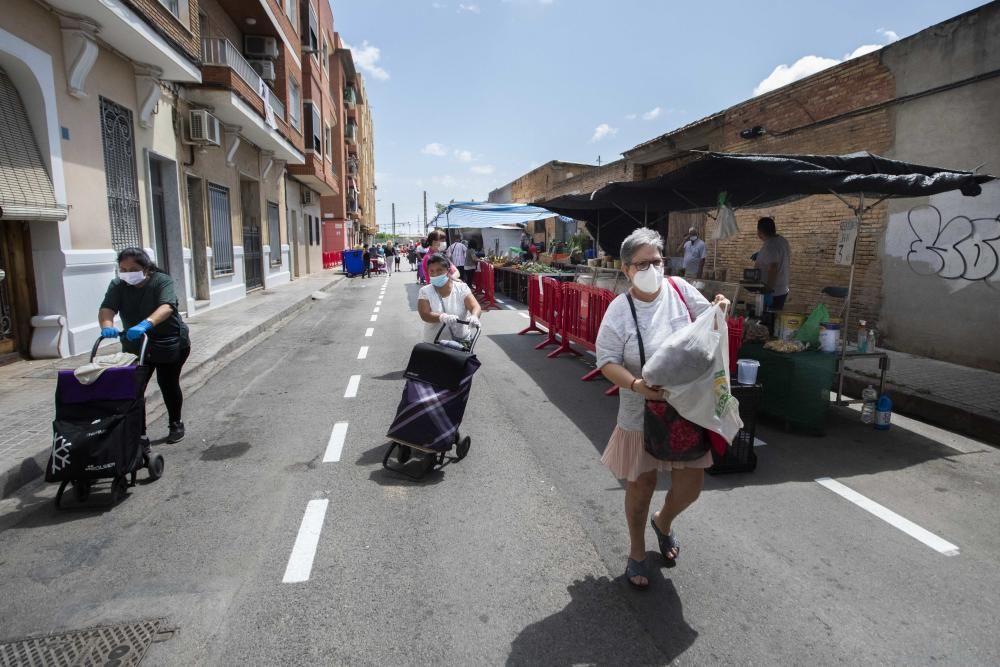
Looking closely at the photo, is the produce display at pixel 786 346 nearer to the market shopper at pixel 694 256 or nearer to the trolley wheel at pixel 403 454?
the trolley wheel at pixel 403 454

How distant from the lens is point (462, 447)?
4.86m

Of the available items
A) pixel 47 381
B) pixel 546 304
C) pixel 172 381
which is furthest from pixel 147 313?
pixel 546 304

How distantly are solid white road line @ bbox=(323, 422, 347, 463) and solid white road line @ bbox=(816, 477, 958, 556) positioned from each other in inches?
154

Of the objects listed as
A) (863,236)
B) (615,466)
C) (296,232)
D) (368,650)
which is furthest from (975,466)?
(296,232)

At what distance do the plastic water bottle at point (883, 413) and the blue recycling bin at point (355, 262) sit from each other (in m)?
27.2

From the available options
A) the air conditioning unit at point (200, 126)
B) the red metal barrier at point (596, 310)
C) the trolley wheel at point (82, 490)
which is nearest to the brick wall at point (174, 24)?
the air conditioning unit at point (200, 126)

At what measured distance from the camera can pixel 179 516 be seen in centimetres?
388

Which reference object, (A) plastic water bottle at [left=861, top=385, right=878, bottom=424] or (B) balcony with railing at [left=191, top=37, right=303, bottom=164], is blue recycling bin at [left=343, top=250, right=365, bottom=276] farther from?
(A) plastic water bottle at [left=861, top=385, right=878, bottom=424]

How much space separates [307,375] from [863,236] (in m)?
9.15

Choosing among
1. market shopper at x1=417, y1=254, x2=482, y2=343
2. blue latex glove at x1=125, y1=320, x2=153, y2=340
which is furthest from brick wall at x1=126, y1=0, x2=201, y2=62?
market shopper at x1=417, y1=254, x2=482, y2=343

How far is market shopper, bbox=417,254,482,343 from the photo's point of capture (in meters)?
5.13

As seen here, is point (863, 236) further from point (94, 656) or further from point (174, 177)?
point (174, 177)

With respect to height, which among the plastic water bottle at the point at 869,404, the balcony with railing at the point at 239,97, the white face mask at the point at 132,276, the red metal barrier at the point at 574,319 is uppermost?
the balcony with railing at the point at 239,97

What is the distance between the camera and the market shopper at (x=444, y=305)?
5133mm
